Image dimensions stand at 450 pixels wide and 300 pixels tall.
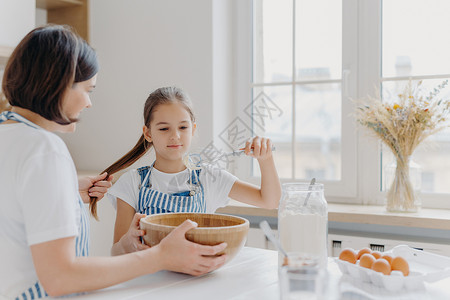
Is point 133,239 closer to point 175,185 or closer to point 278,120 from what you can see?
point 175,185

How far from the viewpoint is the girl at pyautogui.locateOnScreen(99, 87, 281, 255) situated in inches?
57.5

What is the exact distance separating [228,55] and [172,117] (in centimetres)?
109

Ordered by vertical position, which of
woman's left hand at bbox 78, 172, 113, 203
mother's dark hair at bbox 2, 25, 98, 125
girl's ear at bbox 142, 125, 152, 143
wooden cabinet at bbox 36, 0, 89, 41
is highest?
wooden cabinet at bbox 36, 0, 89, 41

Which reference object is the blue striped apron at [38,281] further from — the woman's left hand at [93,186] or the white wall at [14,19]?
the white wall at [14,19]

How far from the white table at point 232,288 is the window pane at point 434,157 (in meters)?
1.18

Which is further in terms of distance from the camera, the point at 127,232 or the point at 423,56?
the point at 423,56

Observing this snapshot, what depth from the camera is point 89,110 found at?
2818mm

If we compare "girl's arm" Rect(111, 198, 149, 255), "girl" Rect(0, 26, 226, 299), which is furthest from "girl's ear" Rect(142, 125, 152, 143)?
"girl" Rect(0, 26, 226, 299)

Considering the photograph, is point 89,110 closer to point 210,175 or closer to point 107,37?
point 107,37

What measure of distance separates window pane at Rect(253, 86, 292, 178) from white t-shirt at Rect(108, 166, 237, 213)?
842mm

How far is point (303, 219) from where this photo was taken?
3.35 ft

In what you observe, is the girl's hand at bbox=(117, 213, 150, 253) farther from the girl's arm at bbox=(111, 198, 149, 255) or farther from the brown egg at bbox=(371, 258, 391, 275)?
the brown egg at bbox=(371, 258, 391, 275)

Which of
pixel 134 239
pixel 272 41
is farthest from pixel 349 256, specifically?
pixel 272 41

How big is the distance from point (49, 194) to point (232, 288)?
1.28ft
